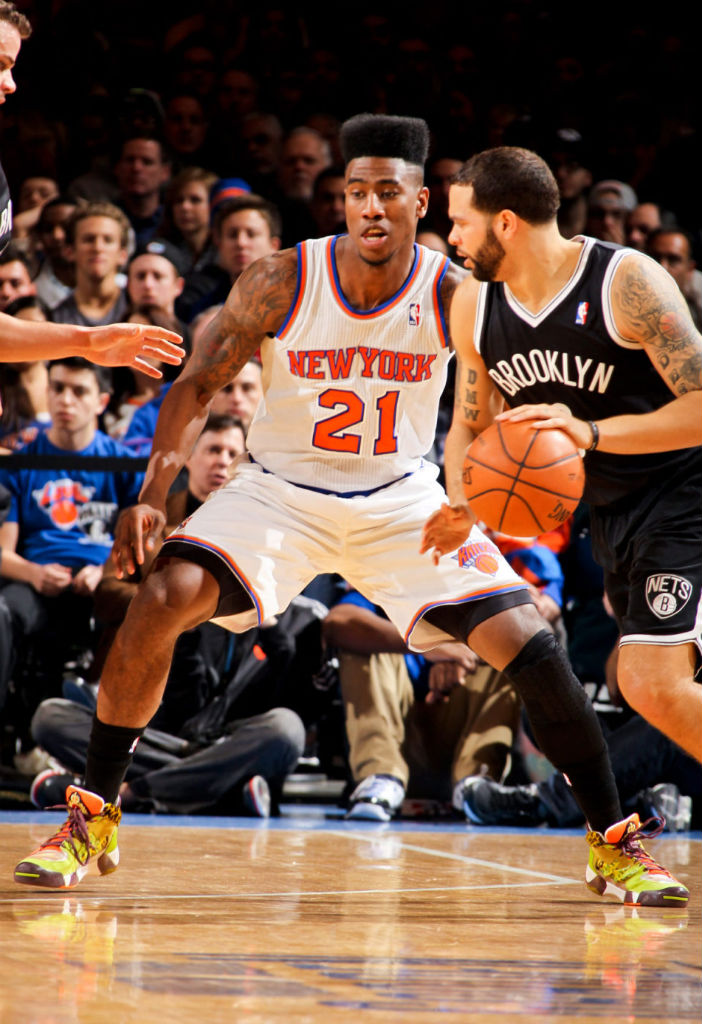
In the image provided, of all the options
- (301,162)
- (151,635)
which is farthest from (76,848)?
(301,162)

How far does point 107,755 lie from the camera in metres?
3.06

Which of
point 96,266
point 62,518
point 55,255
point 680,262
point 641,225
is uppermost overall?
point 641,225

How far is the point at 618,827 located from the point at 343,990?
133cm

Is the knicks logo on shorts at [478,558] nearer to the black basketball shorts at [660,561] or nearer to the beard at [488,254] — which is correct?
the black basketball shorts at [660,561]

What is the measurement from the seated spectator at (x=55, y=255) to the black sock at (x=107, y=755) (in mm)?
4283

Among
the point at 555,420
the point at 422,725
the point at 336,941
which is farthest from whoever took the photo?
the point at 422,725

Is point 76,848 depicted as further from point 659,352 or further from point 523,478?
point 659,352

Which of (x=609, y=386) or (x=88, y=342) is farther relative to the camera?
(x=609, y=386)

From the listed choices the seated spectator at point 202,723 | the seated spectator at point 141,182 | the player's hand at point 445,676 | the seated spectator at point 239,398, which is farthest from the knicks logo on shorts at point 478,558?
the seated spectator at point 141,182

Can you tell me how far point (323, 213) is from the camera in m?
7.33

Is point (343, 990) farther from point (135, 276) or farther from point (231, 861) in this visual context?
point (135, 276)

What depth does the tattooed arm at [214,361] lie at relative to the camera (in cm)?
319

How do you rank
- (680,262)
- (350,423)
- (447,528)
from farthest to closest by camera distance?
(680,262) < (350,423) < (447,528)

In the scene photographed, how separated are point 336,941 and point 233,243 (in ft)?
16.1
